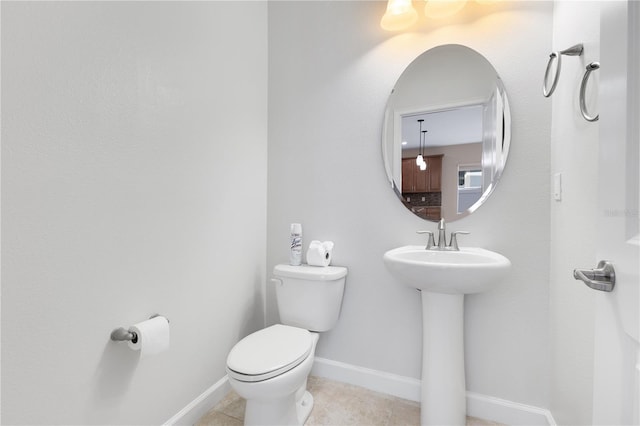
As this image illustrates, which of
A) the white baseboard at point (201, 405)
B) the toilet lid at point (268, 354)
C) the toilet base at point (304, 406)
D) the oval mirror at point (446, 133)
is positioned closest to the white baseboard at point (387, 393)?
the white baseboard at point (201, 405)

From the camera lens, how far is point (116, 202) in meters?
1.08

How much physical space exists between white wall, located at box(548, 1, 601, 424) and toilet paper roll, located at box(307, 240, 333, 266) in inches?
42.5

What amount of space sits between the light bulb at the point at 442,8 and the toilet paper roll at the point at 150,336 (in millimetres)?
1861

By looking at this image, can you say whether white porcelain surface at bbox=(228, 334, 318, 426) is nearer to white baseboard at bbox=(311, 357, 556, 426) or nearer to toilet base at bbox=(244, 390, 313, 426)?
toilet base at bbox=(244, 390, 313, 426)

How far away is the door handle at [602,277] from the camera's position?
22.5 inches

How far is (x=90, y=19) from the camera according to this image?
0.99 m

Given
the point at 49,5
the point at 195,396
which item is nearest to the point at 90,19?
the point at 49,5

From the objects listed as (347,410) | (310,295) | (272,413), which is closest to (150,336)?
(272,413)

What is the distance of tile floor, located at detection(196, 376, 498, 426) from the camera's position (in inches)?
56.0

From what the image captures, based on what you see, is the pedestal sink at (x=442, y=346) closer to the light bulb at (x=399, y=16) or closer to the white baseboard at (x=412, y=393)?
the white baseboard at (x=412, y=393)

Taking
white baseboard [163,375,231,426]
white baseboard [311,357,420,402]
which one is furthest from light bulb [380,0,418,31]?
white baseboard [163,375,231,426]

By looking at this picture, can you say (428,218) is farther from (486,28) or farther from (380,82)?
(486,28)

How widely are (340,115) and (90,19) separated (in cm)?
118

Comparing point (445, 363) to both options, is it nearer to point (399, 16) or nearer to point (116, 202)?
point (116, 202)
